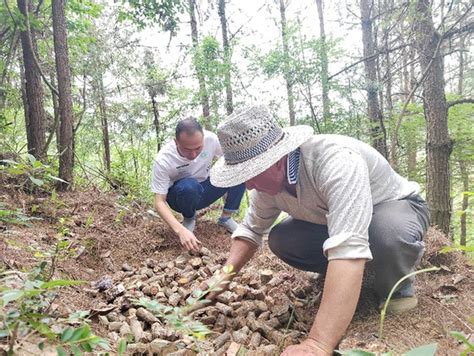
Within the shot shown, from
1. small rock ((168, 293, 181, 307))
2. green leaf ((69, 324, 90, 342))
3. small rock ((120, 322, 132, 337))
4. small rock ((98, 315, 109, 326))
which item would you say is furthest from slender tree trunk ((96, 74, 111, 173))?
green leaf ((69, 324, 90, 342))

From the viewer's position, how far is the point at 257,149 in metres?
1.70

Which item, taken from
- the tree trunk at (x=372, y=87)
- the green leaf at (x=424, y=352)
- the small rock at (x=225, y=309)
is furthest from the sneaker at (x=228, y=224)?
the green leaf at (x=424, y=352)

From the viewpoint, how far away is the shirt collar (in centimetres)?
178

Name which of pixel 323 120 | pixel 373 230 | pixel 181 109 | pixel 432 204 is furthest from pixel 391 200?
pixel 181 109

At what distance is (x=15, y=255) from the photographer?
229 centimetres

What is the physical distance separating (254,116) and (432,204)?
3630 mm

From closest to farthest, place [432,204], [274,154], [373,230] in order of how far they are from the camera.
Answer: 1. [274,154]
2. [373,230]
3. [432,204]

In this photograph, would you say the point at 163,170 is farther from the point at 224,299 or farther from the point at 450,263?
the point at 450,263

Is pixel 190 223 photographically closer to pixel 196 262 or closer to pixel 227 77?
pixel 196 262

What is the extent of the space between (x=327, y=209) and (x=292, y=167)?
1.00 feet

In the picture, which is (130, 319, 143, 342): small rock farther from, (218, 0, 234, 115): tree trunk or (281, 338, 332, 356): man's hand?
(218, 0, 234, 115): tree trunk

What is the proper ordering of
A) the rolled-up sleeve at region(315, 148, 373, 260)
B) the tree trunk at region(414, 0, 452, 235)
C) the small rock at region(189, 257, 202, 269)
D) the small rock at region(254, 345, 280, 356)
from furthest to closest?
the tree trunk at region(414, 0, 452, 235) < the small rock at region(189, 257, 202, 269) < the small rock at region(254, 345, 280, 356) < the rolled-up sleeve at region(315, 148, 373, 260)

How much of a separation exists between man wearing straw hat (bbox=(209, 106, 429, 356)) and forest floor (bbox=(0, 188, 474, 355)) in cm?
17

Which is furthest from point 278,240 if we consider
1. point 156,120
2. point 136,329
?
point 156,120
